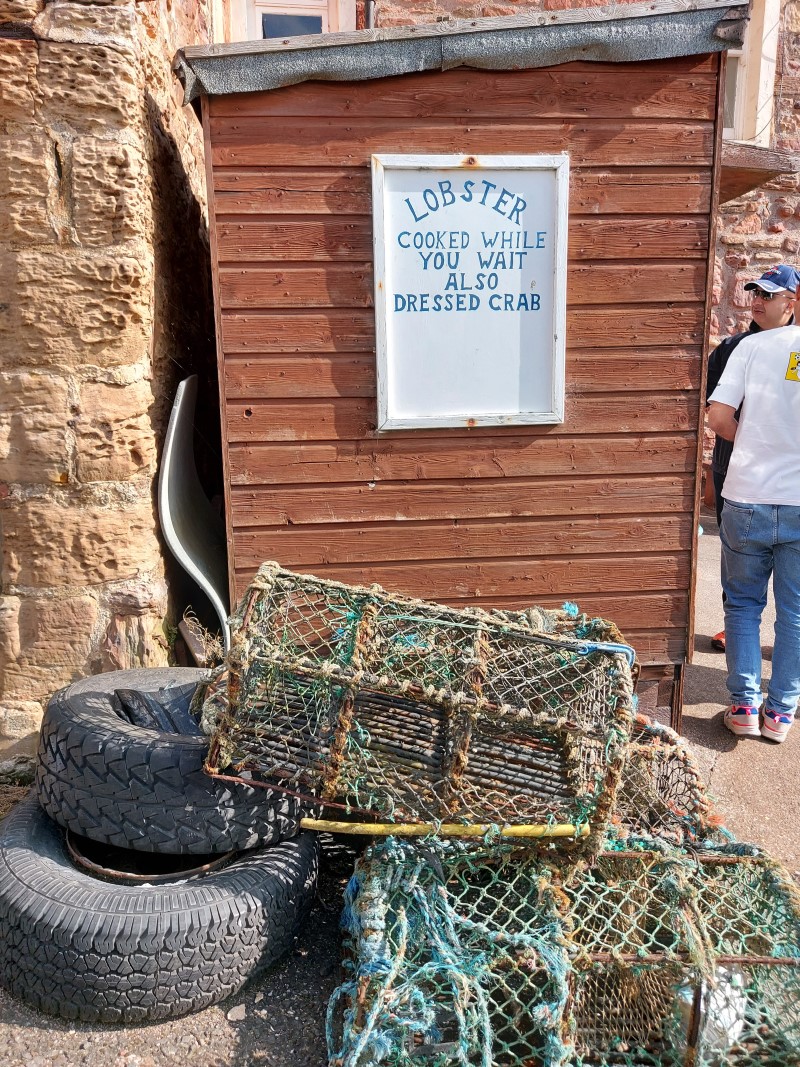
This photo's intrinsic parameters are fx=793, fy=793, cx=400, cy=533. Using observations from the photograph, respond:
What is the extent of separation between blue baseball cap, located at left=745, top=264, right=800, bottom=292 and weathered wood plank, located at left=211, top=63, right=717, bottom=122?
821 millimetres

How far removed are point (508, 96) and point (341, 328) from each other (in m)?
1.25

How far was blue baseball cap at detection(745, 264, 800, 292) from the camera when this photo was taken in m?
3.88

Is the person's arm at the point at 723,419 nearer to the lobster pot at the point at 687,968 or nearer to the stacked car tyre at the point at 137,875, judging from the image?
the lobster pot at the point at 687,968

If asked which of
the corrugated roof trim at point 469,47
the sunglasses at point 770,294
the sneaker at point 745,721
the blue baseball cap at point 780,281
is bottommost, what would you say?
the sneaker at point 745,721

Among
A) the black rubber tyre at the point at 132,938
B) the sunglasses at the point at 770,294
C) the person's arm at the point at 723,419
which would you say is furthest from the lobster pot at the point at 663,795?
the sunglasses at the point at 770,294

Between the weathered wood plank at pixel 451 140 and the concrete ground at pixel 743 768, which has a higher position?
the weathered wood plank at pixel 451 140

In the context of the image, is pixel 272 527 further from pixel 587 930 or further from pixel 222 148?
pixel 587 930

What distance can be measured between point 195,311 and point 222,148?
1223mm

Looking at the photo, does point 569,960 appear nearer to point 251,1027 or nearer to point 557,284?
point 251,1027

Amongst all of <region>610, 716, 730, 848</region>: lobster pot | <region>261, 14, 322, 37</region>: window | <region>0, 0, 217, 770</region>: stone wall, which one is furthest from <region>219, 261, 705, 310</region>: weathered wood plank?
<region>261, 14, 322, 37</region>: window

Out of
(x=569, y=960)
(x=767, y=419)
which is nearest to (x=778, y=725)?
(x=767, y=419)

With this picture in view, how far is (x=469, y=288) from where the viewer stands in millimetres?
3609

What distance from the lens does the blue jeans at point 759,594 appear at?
3.80m

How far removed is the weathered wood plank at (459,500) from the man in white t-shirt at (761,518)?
31cm
